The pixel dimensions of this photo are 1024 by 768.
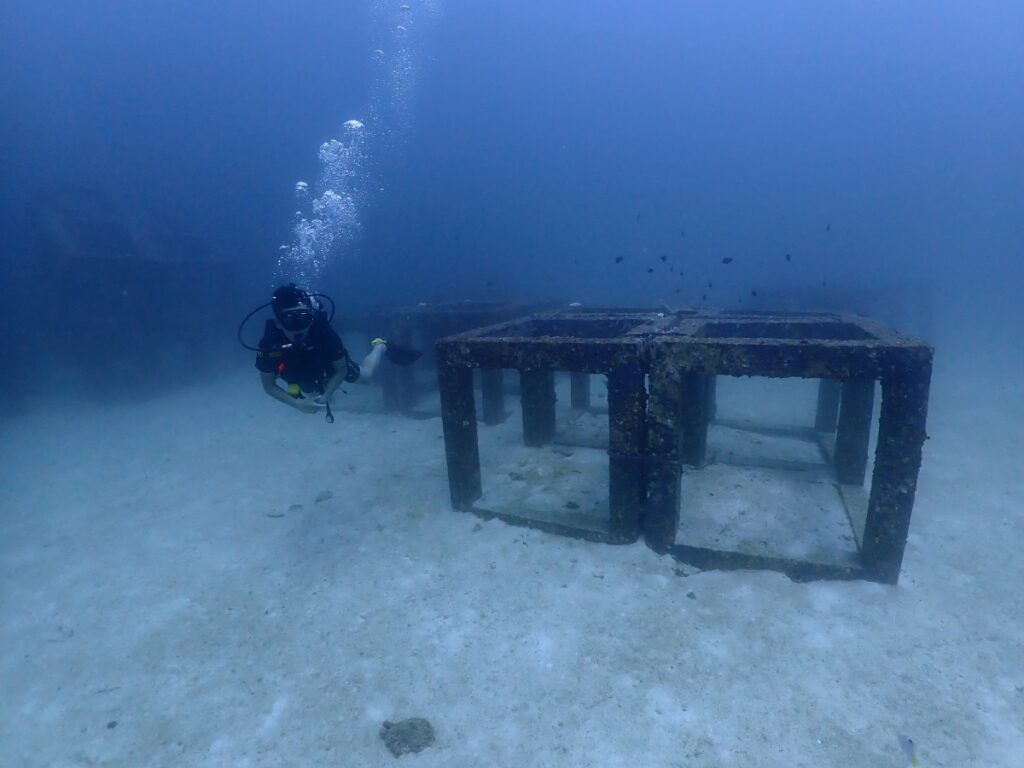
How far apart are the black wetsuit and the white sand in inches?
80.1

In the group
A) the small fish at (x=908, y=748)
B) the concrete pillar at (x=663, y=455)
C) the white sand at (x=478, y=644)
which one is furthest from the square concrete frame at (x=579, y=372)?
the small fish at (x=908, y=748)

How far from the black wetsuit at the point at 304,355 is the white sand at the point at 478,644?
203 centimetres

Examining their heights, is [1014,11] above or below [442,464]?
above

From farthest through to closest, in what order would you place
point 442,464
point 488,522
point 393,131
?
point 393,131 < point 442,464 < point 488,522

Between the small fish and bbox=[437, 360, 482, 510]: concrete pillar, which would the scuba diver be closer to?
bbox=[437, 360, 482, 510]: concrete pillar

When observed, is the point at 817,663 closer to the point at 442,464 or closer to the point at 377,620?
the point at 377,620

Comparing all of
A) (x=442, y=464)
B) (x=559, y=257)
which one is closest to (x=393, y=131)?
(x=559, y=257)

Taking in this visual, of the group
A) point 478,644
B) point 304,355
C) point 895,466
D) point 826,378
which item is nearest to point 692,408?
point 826,378

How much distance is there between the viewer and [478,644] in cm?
443

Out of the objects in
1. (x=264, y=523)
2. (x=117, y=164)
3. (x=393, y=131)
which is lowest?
(x=264, y=523)

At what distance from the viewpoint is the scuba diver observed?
19.1 feet

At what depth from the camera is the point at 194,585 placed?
5.73 m

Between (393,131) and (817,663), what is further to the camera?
(393,131)

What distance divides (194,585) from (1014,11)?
17831 centimetres
